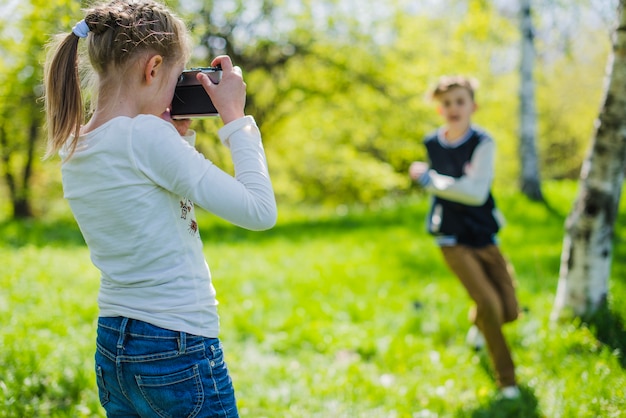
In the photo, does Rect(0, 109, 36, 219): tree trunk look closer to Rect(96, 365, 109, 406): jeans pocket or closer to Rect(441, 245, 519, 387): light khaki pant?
Rect(441, 245, 519, 387): light khaki pant

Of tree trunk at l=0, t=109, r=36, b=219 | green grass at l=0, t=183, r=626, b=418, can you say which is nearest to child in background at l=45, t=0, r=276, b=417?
green grass at l=0, t=183, r=626, b=418

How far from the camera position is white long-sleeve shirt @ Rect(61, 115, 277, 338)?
5.15 ft

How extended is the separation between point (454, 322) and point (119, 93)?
12.5 ft

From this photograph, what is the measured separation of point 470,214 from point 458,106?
0.76m

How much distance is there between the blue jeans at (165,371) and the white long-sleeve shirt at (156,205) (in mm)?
37

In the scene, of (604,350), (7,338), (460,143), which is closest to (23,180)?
(7,338)

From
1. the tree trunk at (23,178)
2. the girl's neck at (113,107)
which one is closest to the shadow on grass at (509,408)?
the girl's neck at (113,107)

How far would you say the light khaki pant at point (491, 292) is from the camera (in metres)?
3.67

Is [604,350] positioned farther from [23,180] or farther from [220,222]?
[23,180]

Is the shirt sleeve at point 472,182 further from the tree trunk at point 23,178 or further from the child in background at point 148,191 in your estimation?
A: the tree trunk at point 23,178

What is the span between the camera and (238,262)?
6.96 metres

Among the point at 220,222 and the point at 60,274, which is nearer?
the point at 60,274

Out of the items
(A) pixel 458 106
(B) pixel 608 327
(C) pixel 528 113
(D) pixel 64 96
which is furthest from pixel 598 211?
(C) pixel 528 113

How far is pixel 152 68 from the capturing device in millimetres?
1638
